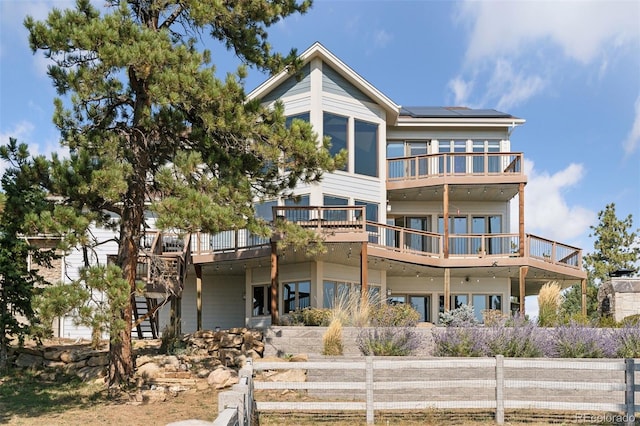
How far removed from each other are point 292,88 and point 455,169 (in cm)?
675

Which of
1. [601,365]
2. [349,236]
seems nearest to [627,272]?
[349,236]

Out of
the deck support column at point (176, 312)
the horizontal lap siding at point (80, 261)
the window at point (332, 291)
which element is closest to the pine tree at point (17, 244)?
the deck support column at point (176, 312)

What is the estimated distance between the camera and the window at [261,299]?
71.7ft

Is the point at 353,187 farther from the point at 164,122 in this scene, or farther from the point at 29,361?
the point at 29,361

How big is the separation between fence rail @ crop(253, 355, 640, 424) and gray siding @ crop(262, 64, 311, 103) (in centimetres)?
1147

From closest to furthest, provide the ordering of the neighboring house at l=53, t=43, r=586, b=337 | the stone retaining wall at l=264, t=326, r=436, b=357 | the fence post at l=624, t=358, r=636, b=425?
the fence post at l=624, t=358, r=636, b=425
the stone retaining wall at l=264, t=326, r=436, b=357
the neighboring house at l=53, t=43, r=586, b=337

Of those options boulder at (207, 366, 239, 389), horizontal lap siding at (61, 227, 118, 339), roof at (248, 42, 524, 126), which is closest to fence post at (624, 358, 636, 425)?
boulder at (207, 366, 239, 389)

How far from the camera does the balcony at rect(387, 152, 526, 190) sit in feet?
71.9

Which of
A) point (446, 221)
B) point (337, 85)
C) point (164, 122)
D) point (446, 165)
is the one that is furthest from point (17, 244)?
point (446, 165)

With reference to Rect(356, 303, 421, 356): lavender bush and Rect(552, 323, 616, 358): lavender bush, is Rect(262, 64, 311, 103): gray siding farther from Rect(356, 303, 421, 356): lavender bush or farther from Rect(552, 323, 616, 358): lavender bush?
Rect(552, 323, 616, 358): lavender bush

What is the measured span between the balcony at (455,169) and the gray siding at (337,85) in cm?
280

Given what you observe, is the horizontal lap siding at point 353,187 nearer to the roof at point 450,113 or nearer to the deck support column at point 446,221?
the deck support column at point 446,221

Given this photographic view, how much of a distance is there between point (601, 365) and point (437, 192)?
13.4 meters

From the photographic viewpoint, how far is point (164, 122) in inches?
517
